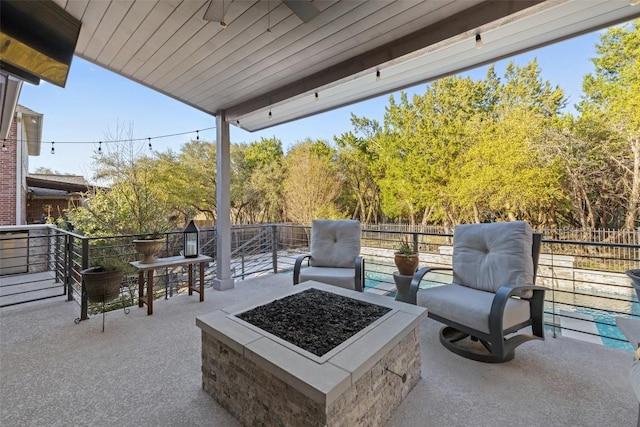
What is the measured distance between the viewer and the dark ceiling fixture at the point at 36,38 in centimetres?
176

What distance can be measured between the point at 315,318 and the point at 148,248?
2266 millimetres

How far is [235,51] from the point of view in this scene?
241 cm

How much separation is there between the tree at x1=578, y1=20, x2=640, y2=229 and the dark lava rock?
9818 mm

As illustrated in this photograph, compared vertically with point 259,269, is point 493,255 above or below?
above

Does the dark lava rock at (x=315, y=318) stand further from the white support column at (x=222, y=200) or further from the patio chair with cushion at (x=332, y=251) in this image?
the white support column at (x=222, y=200)

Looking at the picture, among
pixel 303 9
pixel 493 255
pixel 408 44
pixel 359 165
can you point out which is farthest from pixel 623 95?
pixel 303 9

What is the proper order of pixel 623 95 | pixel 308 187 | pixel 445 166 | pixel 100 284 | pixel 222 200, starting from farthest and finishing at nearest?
pixel 308 187
pixel 445 166
pixel 623 95
pixel 222 200
pixel 100 284

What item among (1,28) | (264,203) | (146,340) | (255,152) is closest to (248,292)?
(146,340)

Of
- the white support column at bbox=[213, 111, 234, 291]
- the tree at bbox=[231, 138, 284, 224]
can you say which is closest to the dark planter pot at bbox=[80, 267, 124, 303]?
the white support column at bbox=[213, 111, 234, 291]

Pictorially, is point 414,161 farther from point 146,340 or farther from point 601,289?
point 146,340

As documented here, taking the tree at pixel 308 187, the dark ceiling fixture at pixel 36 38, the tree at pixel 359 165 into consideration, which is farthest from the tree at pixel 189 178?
the dark ceiling fixture at pixel 36 38

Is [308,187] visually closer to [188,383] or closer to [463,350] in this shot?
[463,350]

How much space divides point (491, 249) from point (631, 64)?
9529 mm

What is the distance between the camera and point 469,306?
1.94m
